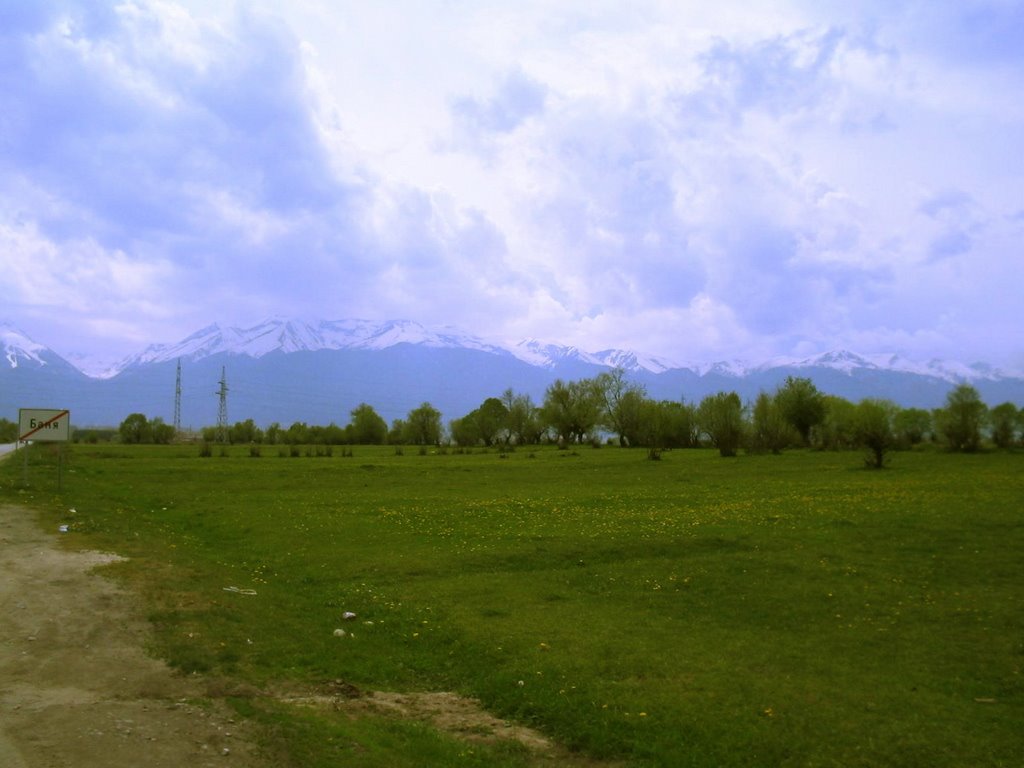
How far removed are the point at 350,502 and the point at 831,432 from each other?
3159 inches

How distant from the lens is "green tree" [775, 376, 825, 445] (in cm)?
10231

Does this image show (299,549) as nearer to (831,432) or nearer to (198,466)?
(198,466)

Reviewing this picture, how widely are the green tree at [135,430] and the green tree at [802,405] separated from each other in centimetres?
11095

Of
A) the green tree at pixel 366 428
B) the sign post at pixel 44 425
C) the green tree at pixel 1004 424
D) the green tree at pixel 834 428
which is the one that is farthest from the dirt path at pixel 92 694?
the green tree at pixel 366 428

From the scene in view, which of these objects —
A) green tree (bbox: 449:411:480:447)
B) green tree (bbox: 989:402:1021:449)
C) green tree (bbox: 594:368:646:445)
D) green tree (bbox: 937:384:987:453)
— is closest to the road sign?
green tree (bbox: 937:384:987:453)

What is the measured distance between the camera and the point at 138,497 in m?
37.2

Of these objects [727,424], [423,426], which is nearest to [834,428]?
[727,424]

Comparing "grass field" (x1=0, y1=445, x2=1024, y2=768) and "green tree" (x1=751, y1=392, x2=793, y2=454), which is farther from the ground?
"green tree" (x1=751, y1=392, x2=793, y2=454)

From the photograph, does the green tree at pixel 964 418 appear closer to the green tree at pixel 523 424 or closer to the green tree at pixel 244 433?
the green tree at pixel 523 424

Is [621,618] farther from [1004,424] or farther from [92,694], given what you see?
[1004,424]

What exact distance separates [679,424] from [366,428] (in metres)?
68.1

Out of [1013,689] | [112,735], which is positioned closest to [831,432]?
[1013,689]

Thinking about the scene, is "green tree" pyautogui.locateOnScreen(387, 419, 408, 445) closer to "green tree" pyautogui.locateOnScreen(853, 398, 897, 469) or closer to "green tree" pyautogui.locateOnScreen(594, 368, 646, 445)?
"green tree" pyautogui.locateOnScreen(594, 368, 646, 445)

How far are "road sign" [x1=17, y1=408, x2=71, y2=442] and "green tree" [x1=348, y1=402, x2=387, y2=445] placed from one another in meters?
117
